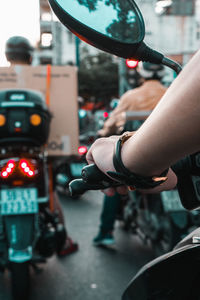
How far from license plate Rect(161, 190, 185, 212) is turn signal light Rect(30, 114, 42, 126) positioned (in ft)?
3.86

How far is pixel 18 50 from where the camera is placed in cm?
388

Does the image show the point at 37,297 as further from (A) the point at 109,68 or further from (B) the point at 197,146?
(A) the point at 109,68

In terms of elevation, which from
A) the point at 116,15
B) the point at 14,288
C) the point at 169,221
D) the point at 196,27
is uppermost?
the point at 196,27

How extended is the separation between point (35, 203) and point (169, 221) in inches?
43.4

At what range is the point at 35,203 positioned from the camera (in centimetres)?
268

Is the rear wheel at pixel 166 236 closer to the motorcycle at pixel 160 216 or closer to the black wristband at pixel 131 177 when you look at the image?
the motorcycle at pixel 160 216

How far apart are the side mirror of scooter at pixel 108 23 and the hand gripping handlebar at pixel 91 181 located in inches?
13.1

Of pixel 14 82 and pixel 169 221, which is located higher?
pixel 14 82

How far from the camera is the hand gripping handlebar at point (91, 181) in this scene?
1.00 m

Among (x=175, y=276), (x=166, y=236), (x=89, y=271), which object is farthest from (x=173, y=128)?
(x=89, y=271)

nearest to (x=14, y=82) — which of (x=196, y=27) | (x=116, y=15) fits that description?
(x=116, y=15)

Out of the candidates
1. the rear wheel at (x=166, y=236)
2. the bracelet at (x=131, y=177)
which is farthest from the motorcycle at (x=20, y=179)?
the bracelet at (x=131, y=177)

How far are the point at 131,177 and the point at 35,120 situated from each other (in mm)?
1985

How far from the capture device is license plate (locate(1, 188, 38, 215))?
2.63m
